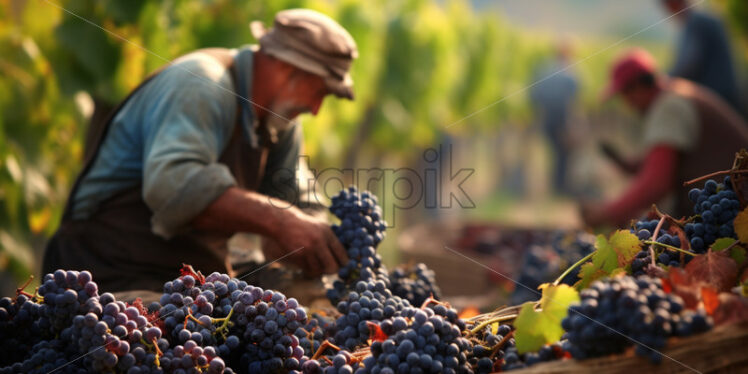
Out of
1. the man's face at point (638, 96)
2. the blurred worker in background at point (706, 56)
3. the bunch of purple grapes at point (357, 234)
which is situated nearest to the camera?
the bunch of purple grapes at point (357, 234)

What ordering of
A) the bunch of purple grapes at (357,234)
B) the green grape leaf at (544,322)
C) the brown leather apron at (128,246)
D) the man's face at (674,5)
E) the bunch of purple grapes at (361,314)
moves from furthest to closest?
Answer: the man's face at (674,5)
the brown leather apron at (128,246)
the bunch of purple grapes at (357,234)
the bunch of purple grapes at (361,314)
the green grape leaf at (544,322)

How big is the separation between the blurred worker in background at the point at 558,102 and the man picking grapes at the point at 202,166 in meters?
10.5

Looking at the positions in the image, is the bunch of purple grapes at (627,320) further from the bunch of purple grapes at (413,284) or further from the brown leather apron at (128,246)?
the brown leather apron at (128,246)

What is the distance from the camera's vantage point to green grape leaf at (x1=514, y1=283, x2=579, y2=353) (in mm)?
1116

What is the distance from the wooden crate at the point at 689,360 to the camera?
991mm

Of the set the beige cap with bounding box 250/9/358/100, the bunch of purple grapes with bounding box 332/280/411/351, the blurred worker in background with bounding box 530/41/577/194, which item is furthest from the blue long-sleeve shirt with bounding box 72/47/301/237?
the blurred worker in background with bounding box 530/41/577/194

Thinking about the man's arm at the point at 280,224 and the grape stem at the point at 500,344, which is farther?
the man's arm at the point at 280,224

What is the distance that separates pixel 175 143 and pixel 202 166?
0.30 ft

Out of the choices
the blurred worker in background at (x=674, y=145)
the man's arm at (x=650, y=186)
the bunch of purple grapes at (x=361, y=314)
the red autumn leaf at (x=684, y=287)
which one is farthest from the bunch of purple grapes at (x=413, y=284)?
the man's arm at (x=650, y=186)

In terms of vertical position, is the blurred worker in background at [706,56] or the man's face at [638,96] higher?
the blurred worker in background at [706,56]

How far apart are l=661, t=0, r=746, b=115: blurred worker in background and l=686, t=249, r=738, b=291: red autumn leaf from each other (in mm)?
5277

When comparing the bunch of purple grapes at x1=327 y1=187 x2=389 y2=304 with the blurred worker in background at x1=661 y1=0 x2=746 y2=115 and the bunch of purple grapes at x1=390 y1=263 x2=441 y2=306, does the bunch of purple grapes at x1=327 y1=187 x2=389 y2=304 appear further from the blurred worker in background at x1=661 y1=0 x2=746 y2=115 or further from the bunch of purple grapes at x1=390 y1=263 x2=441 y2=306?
the blurred worker in background at x1=661 y1=0 x2=746 y2=115

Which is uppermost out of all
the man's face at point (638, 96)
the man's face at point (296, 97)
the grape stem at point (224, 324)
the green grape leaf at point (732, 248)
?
the man's face at point (638, 96)

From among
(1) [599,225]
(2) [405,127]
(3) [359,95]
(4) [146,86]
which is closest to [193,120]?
(4) [146,86]
